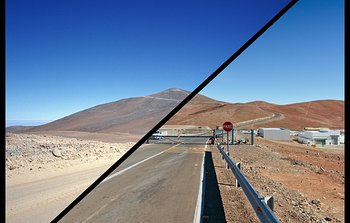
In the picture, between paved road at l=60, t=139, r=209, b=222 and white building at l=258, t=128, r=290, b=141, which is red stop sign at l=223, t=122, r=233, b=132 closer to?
paved road at l=60, t=139, r=209, b=222

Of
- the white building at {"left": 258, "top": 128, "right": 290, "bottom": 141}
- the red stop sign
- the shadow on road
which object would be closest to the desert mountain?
the shadow on road

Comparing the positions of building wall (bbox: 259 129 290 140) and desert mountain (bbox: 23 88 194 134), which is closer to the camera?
desert mountain (bbox: 23 88 194 134)

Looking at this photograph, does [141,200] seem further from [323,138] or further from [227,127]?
[323,138]

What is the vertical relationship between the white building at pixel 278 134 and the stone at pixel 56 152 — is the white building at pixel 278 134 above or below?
below

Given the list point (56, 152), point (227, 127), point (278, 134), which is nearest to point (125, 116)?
point (56, 152)

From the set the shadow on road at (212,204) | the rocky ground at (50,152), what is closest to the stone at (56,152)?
the rocky ground at (50,152)

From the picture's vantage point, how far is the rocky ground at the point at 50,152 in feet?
2.17

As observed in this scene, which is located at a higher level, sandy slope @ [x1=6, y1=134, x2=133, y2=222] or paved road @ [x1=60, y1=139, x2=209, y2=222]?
sandy slope @ [x1=6, y1=134, x2=133, y2=222]

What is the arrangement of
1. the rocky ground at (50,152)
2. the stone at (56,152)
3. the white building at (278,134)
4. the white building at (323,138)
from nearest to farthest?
the rocky ground at (50,152) < the stone at (56,152) < the white building at (323,138) < the white building at (278,134)

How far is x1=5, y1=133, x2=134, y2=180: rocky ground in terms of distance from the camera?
0.66m

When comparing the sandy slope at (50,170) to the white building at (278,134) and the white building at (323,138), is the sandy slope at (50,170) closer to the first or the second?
the white building at (323,138)

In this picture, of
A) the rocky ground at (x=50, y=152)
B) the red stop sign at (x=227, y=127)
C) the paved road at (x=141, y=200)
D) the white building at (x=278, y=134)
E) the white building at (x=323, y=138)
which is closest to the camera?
the rocky ground at (x=50, y=152)

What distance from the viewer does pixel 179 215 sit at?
3230 mm

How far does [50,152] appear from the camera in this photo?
777 millimetres
